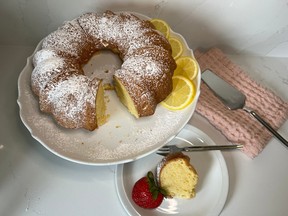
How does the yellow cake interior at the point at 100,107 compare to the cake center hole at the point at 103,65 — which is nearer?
the yellow cake interior at the point at 100,107

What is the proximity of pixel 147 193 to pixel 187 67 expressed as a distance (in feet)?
1.16

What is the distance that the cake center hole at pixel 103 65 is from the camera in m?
1.03

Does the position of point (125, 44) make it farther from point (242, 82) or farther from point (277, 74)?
point (277, 74)

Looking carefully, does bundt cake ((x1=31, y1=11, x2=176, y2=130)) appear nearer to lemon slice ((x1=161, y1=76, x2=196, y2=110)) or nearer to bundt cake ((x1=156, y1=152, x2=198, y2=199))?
lemon slice ((x1=161, y1=76, x2=196, y2=110))

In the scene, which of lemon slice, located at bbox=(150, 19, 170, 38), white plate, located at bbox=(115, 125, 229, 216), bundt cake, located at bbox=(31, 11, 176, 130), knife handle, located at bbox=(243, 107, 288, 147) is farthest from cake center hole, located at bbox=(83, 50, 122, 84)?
knife handle, located at bbox=(243, 107, 288, 147)

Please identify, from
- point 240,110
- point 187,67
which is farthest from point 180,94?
point 240,110

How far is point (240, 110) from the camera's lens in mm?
1050

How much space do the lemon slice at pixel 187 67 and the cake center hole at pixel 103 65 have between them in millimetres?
167

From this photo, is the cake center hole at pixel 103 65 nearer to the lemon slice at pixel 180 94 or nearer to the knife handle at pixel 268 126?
the lemon slice at pixel 180 94

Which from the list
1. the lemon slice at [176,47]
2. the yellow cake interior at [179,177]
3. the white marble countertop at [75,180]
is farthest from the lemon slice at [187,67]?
the yellow cake interior at [179,177]

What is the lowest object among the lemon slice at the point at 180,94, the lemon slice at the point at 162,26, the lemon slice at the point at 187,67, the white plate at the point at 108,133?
the white plate at the point at 108,133

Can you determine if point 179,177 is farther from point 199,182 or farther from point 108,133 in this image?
point 108,133

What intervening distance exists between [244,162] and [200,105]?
0.19m

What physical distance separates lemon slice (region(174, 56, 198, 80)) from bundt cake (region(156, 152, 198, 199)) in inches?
8.7
